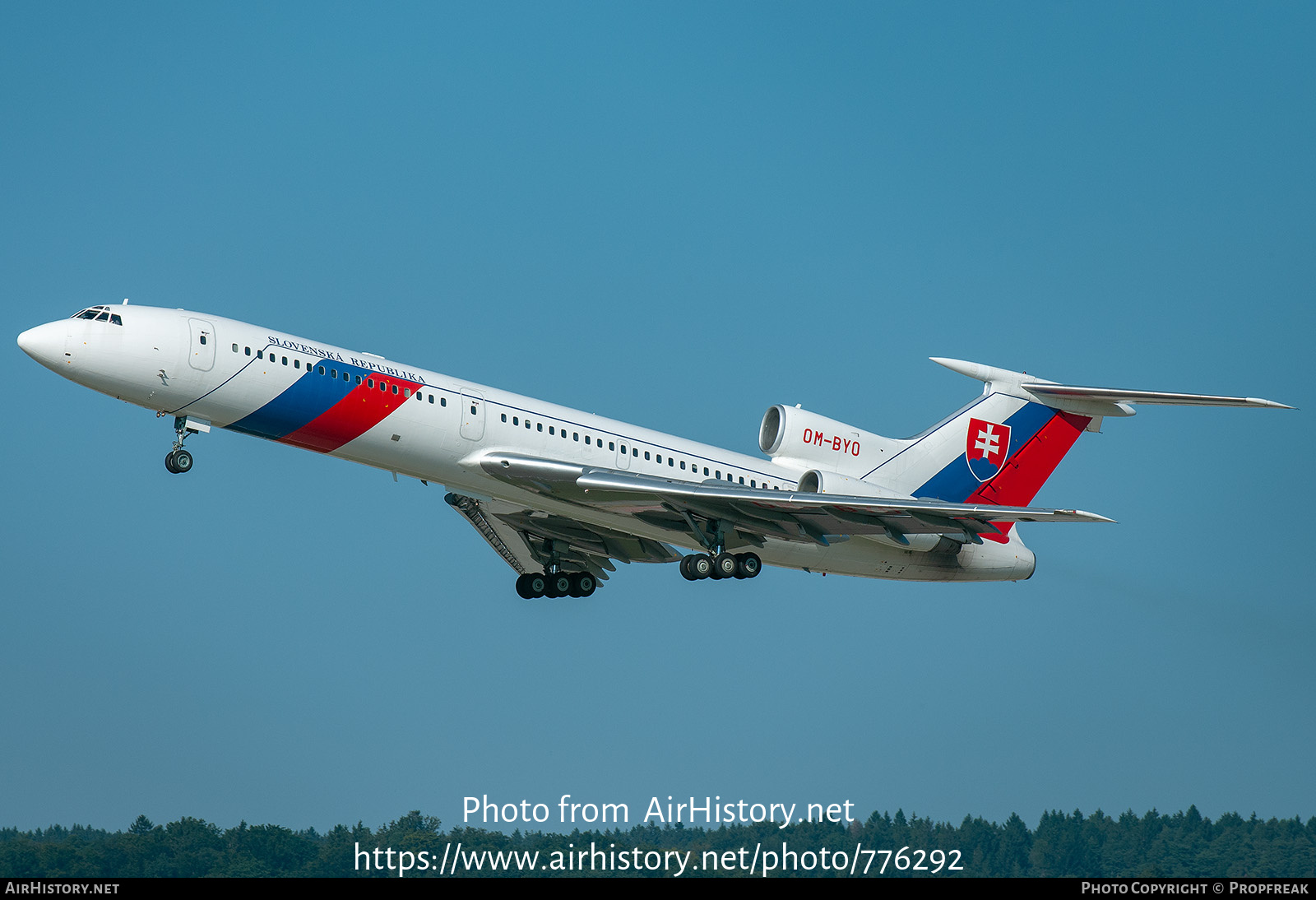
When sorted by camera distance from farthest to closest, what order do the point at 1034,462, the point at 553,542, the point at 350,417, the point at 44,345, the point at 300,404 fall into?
the point at 553,542
the point at 1034,462
the point at 350,417
the point at 300,404
the point at 44,345

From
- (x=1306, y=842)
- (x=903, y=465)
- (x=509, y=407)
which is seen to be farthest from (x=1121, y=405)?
(x=1306, y=842)

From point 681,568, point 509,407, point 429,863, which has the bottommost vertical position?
point 429,863

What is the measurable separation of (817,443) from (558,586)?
6.76 m

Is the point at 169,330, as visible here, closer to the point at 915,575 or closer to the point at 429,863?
the point at 915,575

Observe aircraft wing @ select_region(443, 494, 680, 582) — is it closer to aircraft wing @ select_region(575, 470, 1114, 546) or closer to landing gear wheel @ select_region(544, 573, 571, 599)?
landing gear wheel @ select_region(544, 573, 571, 599)

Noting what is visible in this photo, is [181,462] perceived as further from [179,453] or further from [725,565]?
[725,565]

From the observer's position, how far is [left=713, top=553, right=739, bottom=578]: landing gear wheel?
1146 inches

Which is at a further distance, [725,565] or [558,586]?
[558,586]

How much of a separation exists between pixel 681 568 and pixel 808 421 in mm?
3941

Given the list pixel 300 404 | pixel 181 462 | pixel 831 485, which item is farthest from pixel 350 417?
pixel 831 485

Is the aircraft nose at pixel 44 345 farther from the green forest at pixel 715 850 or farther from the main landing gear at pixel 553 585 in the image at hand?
the green forest at pixel 715 850

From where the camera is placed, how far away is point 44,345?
950 inches

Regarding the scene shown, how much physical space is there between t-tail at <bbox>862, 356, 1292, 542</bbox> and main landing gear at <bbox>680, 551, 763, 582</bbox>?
3933mm

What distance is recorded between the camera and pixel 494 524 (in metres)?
32.2
